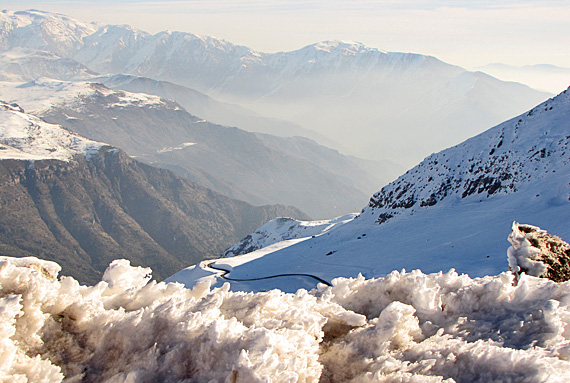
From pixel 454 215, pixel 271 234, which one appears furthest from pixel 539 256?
pixel 271 234

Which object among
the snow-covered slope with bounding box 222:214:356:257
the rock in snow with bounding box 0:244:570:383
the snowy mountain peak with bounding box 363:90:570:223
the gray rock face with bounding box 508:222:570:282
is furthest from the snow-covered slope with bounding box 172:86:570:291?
the snow-covered slope with bounding box 222:214:356:257

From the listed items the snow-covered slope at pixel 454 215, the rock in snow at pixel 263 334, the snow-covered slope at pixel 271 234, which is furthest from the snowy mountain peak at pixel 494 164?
the snow-covered slope at pixel 271 234

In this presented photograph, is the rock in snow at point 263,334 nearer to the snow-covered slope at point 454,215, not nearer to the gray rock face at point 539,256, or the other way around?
the gray rock face at point 539,256

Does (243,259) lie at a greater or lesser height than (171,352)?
lesser

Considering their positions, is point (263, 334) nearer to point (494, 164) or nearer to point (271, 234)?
point (494, 164)

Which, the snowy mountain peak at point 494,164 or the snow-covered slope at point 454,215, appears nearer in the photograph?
the snow-covered slope at point 454,215

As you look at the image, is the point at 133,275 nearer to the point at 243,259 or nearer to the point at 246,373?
the point at 246,373

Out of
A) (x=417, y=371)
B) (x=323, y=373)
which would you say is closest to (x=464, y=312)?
(x=417, y=371)
